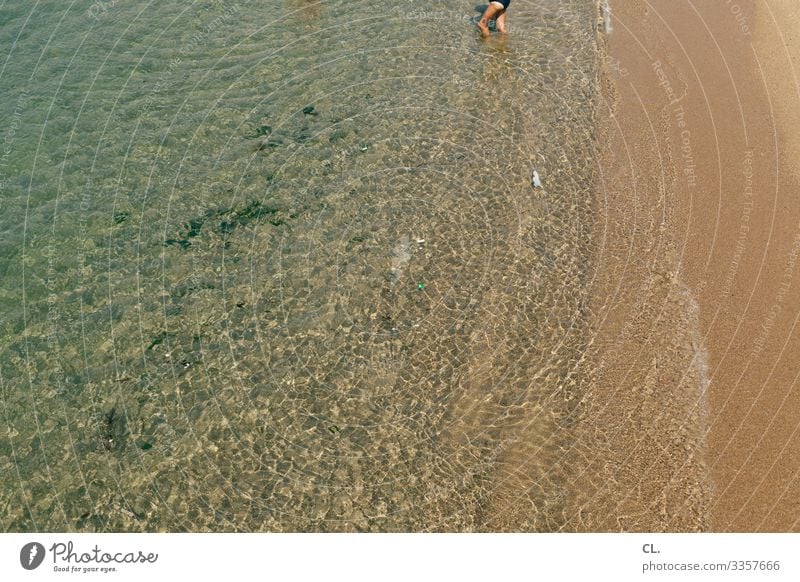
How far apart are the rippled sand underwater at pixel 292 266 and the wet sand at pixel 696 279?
0.55m

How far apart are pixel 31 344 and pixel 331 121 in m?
6.51

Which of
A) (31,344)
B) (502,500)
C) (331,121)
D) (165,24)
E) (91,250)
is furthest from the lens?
(165,24)

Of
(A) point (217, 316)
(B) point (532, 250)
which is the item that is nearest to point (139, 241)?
(A) point (217, 316)

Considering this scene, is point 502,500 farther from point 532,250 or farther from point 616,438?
point 532,250

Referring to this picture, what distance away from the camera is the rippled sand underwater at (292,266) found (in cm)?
988

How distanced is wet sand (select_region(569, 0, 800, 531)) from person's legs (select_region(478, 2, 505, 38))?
2.37m

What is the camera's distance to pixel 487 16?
16562 mm

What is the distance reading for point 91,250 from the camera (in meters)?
12.4

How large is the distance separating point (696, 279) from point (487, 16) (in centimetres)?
772
